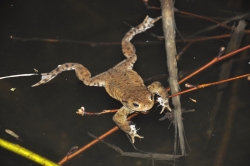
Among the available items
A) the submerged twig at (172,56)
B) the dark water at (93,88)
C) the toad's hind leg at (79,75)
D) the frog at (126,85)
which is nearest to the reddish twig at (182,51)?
the dark water at (93,88)

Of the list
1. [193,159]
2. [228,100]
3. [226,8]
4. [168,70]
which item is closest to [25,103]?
[168,70]

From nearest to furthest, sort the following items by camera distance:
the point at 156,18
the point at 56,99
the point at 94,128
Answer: the point at 94,128 → the point at 56,99 → the point at 156,18

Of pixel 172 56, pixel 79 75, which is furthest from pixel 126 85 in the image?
pixel 79 75

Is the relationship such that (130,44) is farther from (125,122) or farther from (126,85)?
(125,122)

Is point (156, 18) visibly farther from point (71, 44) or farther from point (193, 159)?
point (193, 159)

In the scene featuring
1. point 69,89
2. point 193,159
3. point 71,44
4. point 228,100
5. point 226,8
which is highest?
point 226,8

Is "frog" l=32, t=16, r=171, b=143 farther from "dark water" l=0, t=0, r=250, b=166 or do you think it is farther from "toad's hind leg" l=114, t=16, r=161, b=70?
"dark water" l=0, t=0, r=250, b=166

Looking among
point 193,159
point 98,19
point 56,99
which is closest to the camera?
point 193,159
